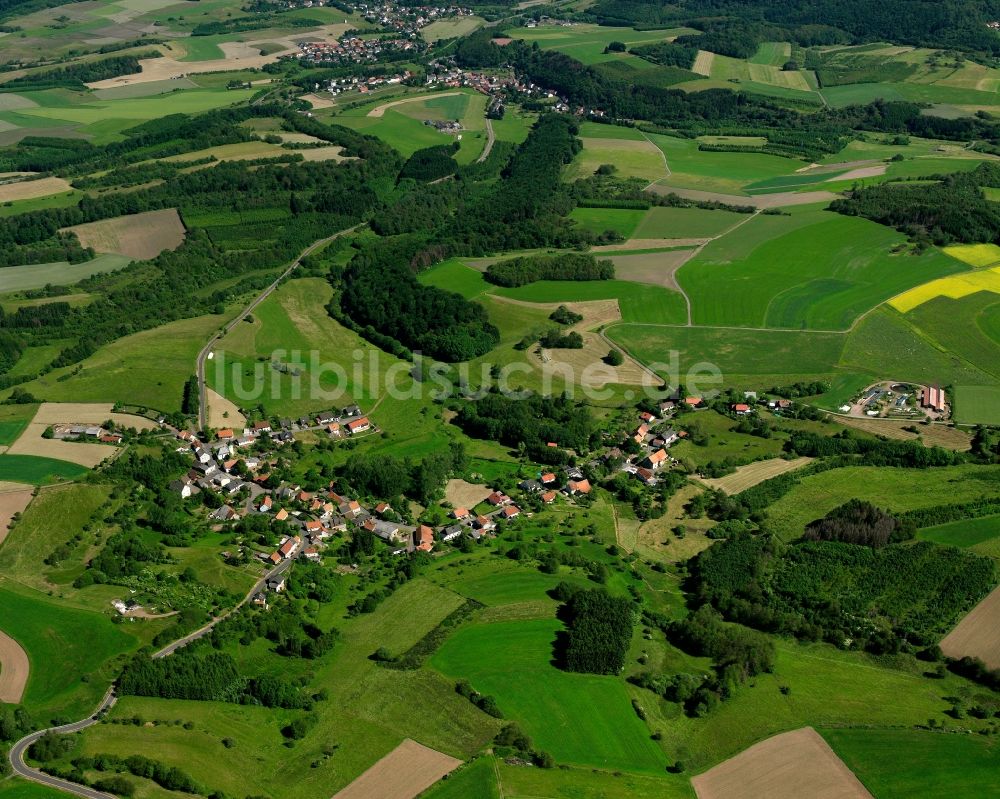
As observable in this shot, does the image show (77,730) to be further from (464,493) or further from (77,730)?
(464,493)

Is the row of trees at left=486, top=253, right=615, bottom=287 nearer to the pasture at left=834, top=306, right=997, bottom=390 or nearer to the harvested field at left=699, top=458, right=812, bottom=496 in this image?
the pasture at left=834, top=306, right=997, bottom=390

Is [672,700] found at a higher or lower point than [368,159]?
lower

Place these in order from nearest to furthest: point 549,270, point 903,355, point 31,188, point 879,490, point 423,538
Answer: point 423,538, point 879,490, point 903,355, point 549,270, point 31,188

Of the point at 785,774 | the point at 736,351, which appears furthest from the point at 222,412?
the point at 785,774

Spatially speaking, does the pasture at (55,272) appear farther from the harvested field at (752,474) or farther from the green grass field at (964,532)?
the green grass field at (964,532)

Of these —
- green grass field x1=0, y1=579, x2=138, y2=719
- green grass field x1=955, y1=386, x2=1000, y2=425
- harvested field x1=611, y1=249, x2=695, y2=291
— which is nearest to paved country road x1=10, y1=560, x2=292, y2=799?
green grass field x1=0, y1=579, x2=138, y2=719

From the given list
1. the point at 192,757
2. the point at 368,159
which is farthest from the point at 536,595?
the point at 368,159

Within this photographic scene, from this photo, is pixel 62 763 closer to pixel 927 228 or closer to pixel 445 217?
pixel 445 217
